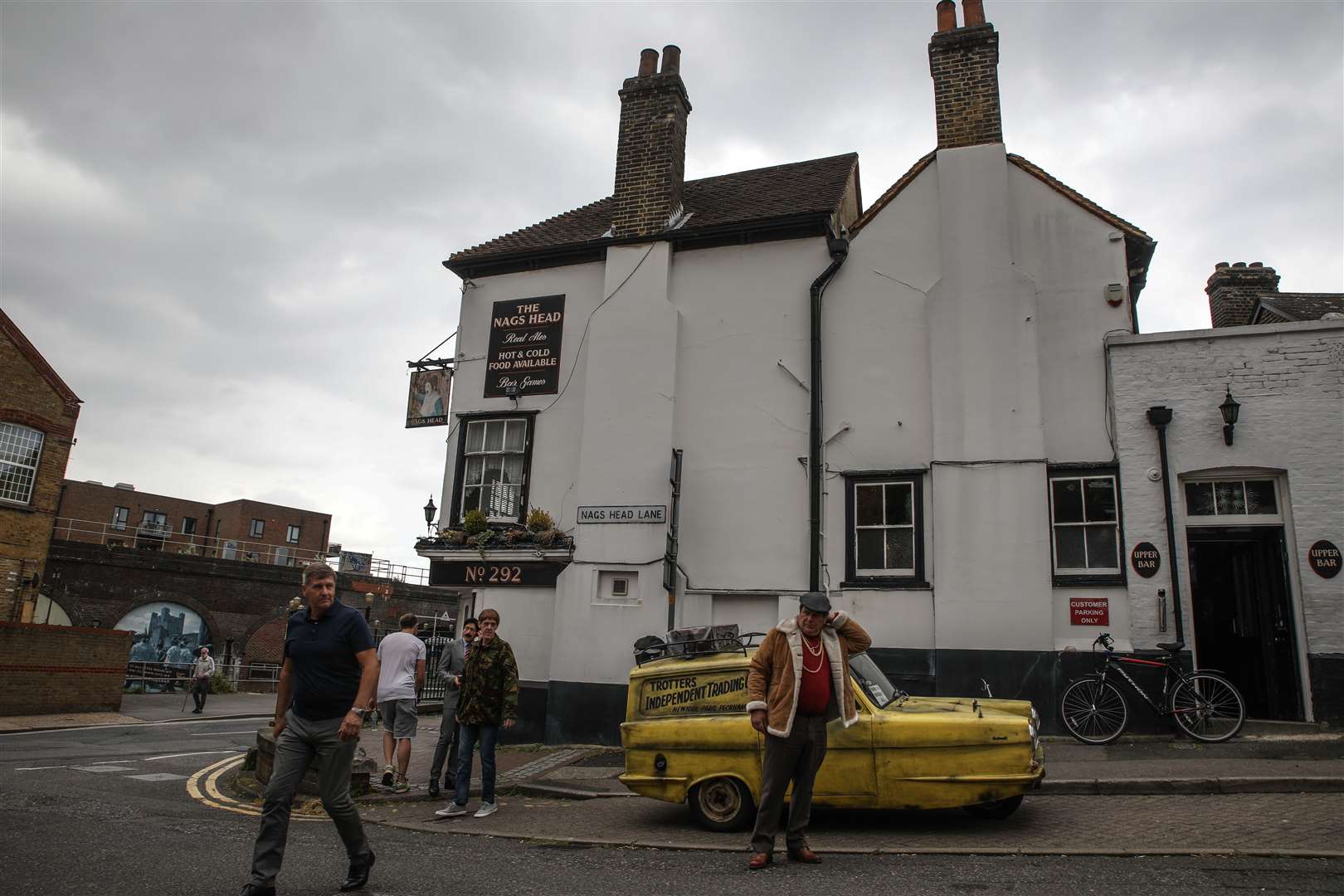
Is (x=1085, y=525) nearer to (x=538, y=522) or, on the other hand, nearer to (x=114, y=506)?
(x=538, y=522)

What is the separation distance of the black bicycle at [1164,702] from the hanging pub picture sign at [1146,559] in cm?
98

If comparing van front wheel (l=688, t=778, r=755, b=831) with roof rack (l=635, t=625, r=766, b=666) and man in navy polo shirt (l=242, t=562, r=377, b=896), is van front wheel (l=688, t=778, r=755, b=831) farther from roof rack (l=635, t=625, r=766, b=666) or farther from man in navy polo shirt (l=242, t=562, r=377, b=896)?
man in navy polo shirt (l=242, t=562, r=377, b=896)

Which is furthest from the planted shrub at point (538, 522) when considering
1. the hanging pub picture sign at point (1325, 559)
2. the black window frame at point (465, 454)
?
the hanging pub picture sign at point (1325, 559)

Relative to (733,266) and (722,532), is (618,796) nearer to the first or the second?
(722,532)

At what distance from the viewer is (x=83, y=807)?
7926mm

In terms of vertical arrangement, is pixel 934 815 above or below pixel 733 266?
below

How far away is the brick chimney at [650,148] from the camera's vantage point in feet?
48.0

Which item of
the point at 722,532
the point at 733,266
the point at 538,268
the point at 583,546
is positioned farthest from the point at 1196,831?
the point at 538,268

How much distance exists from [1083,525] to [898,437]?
2.70 metres

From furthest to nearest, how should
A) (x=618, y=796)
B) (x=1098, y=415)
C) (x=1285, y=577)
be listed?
1. (x=1098, y=415)
2. (x=1285, y=577)
3. (x=618, y=796)

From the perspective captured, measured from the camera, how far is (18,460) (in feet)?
81.7

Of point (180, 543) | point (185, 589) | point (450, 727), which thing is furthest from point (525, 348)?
point (180, 543)

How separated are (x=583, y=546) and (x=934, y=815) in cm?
709

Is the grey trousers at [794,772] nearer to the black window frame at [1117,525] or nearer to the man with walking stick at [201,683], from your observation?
the black window frame at [1117,525]
